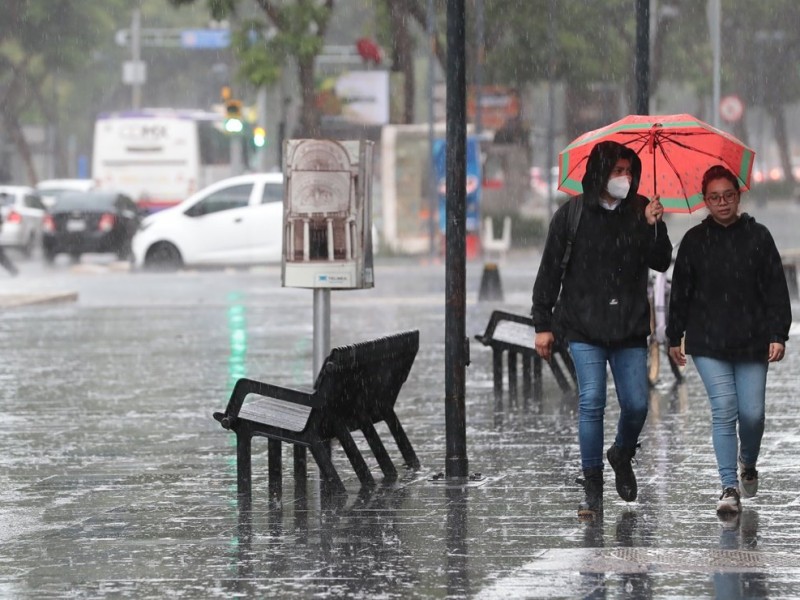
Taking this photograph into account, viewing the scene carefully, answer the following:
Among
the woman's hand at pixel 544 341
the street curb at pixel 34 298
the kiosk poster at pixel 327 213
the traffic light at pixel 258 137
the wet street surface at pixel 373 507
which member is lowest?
the street curb at pixel 34 298

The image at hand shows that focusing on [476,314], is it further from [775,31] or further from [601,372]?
[775,31]

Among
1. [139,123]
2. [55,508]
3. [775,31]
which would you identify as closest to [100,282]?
[139,123]

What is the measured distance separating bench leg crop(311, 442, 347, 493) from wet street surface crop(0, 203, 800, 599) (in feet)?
0.30

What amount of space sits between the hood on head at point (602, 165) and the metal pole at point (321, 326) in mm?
3690

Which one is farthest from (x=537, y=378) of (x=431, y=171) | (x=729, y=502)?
(x=431, y=171)

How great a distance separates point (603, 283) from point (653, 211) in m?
0.40

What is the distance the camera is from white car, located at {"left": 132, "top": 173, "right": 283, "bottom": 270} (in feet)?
113

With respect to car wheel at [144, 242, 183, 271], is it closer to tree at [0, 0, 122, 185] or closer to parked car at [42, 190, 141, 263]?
parked car at [42, 190, 141, 263]

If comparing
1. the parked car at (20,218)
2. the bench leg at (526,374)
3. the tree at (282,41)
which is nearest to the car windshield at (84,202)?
the parked car at (20,218)

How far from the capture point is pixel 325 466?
31.2 feet

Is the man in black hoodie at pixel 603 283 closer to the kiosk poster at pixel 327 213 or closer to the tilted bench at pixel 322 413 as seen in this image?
the tilted bench at pixel 322 413

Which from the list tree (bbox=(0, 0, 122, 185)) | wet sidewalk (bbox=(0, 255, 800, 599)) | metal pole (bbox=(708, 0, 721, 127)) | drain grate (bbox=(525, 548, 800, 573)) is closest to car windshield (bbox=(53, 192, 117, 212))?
metal pole (bbox=(708, 0, 721, 127))

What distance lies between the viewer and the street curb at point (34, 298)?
2630 centimetres

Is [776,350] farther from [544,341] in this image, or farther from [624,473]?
[544,341]
